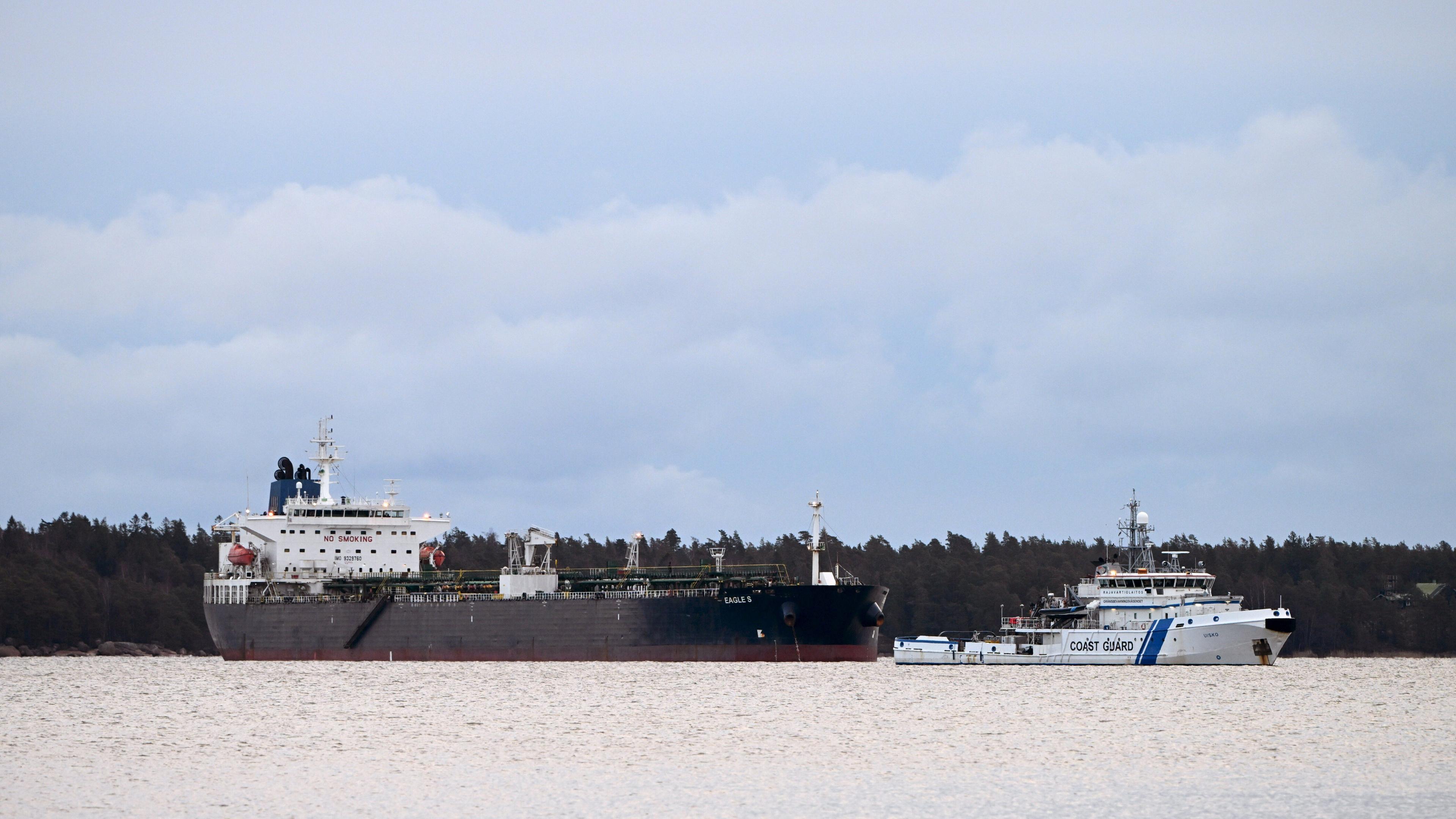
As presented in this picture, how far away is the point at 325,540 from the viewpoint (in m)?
90.9

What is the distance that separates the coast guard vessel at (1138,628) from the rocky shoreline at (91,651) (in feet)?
217

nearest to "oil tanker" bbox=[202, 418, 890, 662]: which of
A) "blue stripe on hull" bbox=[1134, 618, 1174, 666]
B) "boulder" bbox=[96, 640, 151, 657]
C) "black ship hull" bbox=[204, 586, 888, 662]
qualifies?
"black ship hull" bbox=[204, 586, 888, 662]

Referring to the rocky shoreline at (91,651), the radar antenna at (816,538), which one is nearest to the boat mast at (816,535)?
the radar antenna at (816,538)

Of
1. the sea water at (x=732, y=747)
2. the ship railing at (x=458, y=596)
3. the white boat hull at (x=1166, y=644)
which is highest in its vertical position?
the ship railing at (x=458, y=596)

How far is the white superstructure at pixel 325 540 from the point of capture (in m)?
90.4

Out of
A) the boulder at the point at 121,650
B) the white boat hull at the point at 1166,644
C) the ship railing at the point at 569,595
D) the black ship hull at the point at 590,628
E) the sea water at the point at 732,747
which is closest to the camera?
the sea water at the point at 732,747

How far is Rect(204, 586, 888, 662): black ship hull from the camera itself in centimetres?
7419

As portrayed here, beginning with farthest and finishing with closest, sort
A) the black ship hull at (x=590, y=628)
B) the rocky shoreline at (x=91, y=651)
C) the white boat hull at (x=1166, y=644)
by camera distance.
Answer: the rocky shoreline at (x=91, y=651) → the white boat hull at (x=1166, y=644) → the black ship hull at (x=590, y=628)

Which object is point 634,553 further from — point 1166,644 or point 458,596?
point 1166,644

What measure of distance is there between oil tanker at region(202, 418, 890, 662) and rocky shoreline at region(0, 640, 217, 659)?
34021 millimetres

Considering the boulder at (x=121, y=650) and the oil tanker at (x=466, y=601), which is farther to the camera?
the boulder at (x=121, y=650)

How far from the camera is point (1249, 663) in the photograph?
77.0 m

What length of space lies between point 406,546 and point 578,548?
264 ft

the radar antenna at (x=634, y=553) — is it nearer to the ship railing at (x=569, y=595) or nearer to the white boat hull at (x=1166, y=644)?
the ship railing at (x=569, y=595)
